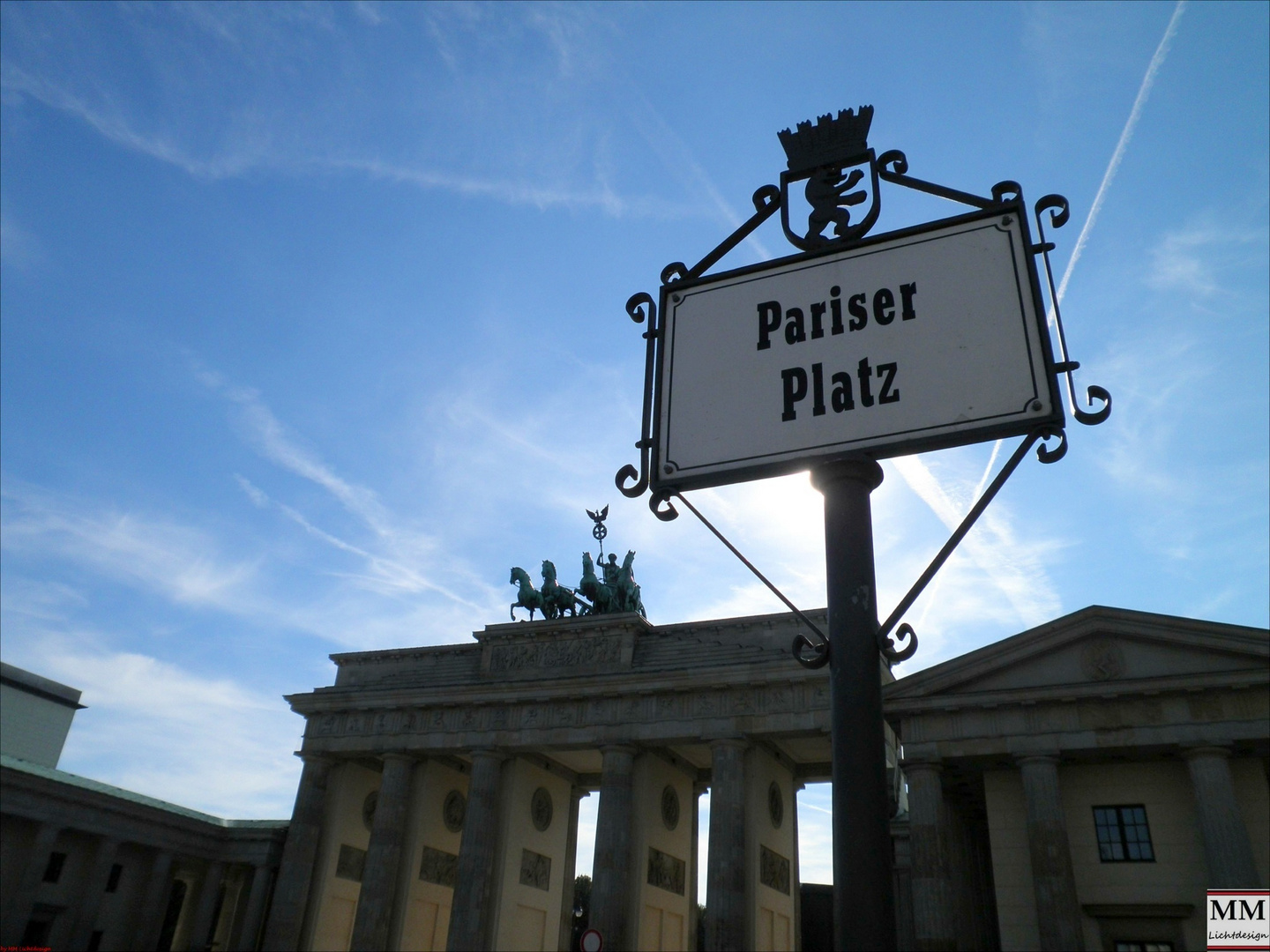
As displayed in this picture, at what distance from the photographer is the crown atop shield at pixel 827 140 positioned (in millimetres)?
4637

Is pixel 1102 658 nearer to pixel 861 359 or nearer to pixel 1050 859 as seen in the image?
pixel 1050 859

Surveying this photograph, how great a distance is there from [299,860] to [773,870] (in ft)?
78.5

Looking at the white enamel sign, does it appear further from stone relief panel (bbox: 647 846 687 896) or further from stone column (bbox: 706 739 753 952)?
stone relief panel (bbox: 647 846 687 896)

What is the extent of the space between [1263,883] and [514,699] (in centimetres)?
3124

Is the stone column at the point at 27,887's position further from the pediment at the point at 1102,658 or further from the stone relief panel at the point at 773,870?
the pediment at the point at 1102,658

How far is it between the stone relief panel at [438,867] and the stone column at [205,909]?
1513 cm

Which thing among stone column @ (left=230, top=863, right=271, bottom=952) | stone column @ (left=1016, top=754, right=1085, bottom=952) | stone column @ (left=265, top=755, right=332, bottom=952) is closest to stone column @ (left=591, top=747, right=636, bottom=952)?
stone column @ (left=265, top=755, right=332, bottom=952)

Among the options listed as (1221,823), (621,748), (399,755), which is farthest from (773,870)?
(1221,823)

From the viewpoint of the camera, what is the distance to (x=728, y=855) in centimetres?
3994

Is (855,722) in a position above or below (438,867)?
below

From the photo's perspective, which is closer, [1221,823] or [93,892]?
[1221,823]

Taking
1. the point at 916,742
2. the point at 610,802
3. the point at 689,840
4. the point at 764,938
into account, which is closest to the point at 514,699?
the point at 610,802

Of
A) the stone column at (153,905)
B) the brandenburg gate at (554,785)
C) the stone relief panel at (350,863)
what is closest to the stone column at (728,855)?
the brandenburg gate at (554,785)

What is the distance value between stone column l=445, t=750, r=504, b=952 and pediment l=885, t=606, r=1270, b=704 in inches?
812
